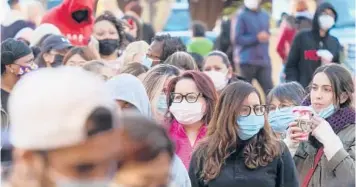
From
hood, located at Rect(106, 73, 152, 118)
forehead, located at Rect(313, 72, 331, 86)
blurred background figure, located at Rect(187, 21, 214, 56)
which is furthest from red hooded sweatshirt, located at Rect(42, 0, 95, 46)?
hood, located at Rect(106, 73, 152, 118)

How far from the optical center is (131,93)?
489cm

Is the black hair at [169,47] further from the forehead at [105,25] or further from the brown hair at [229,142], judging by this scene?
the brown hair at [229,142]

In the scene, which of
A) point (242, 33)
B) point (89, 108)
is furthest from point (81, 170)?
point (242, 33)

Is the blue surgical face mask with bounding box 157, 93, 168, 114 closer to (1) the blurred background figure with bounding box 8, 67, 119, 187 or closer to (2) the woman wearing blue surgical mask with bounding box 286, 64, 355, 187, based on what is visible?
(2) the woman wearing blue surgical mask with bounding box 286, 64, 355, 187

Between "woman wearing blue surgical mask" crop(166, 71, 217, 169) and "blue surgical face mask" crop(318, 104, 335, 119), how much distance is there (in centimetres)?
70

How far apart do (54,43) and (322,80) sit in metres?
3.53

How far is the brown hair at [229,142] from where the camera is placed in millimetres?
5480

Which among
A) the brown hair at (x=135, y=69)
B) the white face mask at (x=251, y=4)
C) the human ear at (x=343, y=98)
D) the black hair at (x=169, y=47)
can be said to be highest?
the white face mask at (x=251, y=4)

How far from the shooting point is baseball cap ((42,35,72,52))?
938 centimetres

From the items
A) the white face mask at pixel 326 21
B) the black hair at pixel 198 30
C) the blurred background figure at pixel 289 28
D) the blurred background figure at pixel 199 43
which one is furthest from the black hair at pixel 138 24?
the white face mask at pixel 326 21

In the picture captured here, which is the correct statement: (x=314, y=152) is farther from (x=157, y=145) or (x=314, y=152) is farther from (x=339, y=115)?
(x=157, y=145)

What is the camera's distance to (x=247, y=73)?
493 inches

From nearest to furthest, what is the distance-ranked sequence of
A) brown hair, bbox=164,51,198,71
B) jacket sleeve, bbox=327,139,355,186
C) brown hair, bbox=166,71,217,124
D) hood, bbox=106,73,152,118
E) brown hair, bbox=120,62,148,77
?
hood, bbox=106,73,152,118 < jacket sleeve, bbox=327,139,355,186 < brown hair, bbox=166,71,217,124 < brown hair, bbox=120,62,148,77 < brown hair, bbox=164,51,198,71

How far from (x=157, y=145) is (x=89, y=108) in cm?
39
